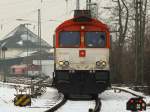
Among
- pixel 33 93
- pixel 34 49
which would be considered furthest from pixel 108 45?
pixel 34 49

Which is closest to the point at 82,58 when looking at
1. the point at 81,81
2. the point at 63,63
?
the point at 63,63

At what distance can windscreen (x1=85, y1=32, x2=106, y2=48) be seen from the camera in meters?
27.0

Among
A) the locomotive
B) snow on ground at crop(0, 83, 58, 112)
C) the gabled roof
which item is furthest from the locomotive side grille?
the gabled roof

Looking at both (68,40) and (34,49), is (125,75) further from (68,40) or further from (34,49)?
(34,49)

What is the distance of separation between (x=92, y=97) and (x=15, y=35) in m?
101

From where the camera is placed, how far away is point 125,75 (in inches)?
2158

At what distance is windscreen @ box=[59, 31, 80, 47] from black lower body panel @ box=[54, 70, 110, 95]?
1.18 m

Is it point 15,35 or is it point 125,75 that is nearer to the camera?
point 125,75

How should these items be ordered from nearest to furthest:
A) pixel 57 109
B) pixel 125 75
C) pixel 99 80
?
pixel 57 109 → pixel 99 80 → pixel 125 75

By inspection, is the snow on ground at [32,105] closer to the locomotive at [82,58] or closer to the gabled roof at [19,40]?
the locomotive at [82,58]

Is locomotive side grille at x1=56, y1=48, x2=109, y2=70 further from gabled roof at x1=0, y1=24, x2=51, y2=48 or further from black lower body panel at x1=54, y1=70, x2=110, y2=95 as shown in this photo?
gabled roof at x1=0, y1=24, x2=51, y2=48

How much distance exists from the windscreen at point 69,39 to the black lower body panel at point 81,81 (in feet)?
3.88

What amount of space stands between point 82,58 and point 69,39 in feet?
3.46

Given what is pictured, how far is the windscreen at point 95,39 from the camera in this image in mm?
26984
